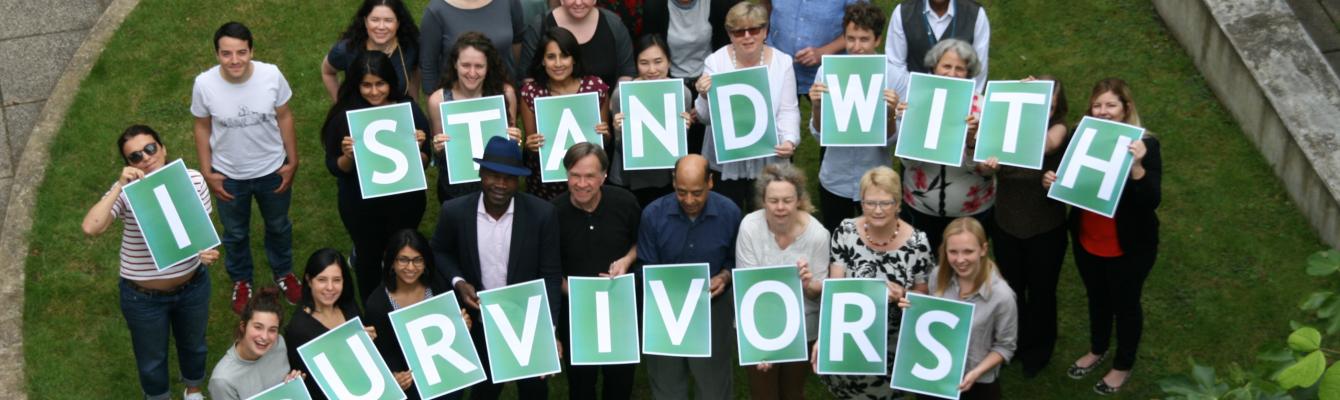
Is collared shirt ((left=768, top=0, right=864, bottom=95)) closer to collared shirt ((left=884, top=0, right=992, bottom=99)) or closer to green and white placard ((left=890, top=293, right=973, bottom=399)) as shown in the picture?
collared shirt ((left=884, top=0, right=992, bottom=99))

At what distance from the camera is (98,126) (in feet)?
42.3

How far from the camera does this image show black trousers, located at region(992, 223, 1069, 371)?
31.7ft

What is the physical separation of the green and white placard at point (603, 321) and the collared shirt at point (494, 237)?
0.41m

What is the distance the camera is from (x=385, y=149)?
9789 millimetres

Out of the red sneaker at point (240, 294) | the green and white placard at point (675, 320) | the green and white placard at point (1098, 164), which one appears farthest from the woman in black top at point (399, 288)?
the green and white placard at point (1098, 164)

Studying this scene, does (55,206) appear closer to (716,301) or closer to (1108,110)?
(716,301)

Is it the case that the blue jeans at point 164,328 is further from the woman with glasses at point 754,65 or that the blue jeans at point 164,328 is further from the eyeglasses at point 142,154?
the woman with glasses at point 754,65

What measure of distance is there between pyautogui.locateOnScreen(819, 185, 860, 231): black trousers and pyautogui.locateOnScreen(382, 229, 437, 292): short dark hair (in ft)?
8.31

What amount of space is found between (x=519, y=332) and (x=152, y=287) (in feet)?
7.09

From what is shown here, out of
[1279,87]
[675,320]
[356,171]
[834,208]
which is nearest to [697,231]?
[675,320]

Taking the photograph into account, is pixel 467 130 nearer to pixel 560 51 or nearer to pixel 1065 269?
pixel 560 51

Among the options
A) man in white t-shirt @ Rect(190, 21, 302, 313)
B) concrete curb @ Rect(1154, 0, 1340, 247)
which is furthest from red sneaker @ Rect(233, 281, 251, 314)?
concrete curb @ Rect(1154, 0, 1340, 247)

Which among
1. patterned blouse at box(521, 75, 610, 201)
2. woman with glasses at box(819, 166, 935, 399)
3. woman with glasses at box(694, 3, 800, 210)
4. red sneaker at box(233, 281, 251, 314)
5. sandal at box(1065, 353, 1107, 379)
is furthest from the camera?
red sneaker at box(233, 281, 251, 314)

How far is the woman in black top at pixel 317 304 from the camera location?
862 cm
